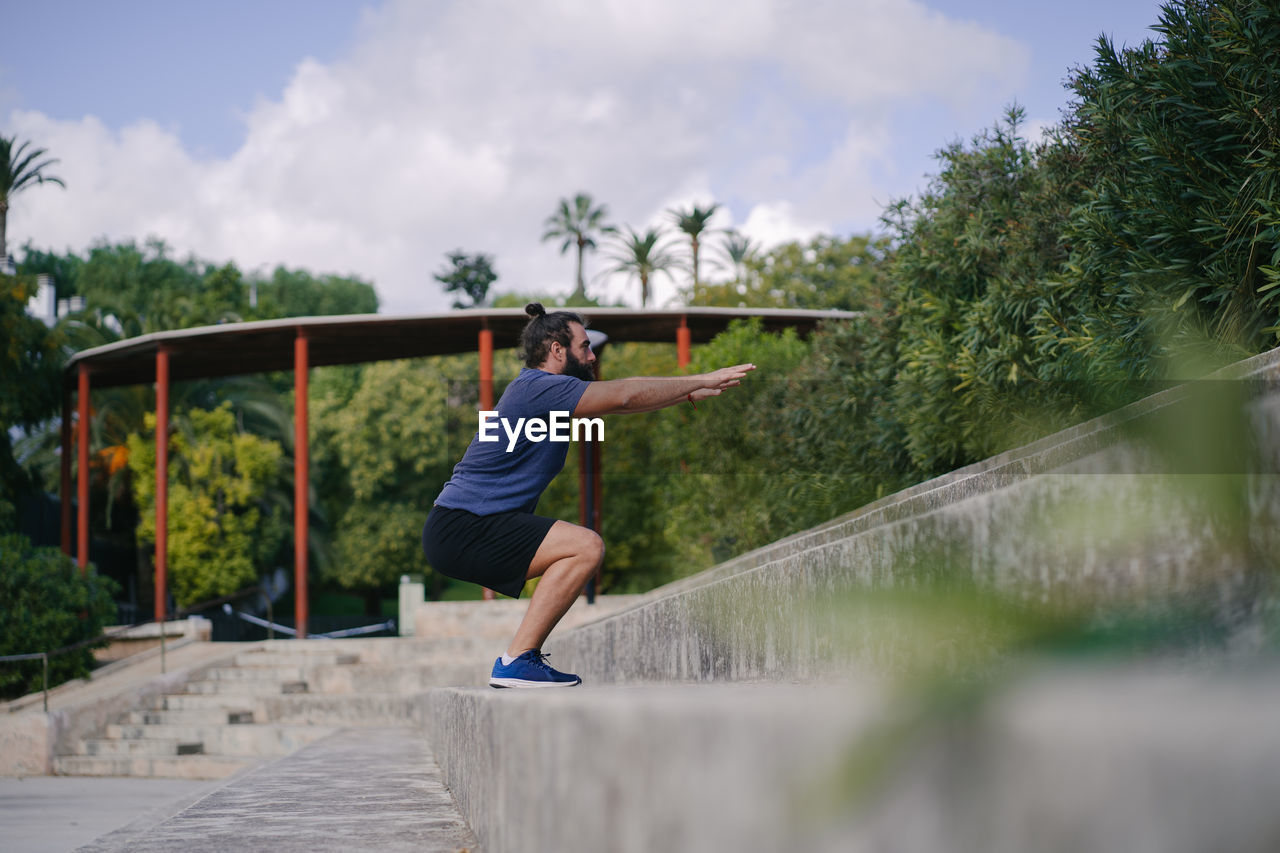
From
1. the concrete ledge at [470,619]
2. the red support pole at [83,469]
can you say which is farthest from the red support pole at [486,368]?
the red support pole at [83,469]

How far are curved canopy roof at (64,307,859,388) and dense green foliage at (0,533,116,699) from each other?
4687mm

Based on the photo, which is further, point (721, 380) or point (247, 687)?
point (247, 687)

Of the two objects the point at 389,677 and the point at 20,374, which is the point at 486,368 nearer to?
the point at 389,677

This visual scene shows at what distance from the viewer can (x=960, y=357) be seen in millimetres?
10695

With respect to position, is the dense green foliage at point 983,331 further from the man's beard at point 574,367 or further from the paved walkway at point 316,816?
the paved walkway at point 316,816

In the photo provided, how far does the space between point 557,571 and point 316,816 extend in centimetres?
176

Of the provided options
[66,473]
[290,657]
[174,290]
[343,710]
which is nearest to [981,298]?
[343,710]

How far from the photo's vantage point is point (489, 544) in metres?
3.56

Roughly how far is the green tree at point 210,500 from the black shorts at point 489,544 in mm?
29767

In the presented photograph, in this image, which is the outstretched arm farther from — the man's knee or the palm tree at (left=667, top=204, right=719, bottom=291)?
the palm tree at (left=667, top=204, right=719, bottom=291)

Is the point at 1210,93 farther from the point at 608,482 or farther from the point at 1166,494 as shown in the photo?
the point at 608,482

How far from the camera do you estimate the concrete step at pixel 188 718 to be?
1459 cm

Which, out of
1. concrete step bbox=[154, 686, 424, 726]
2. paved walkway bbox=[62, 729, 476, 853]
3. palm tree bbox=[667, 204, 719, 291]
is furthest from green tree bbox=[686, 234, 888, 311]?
paved walkway bbox=[62, 729, 476, 853]

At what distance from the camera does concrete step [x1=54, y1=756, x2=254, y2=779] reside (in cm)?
1275
